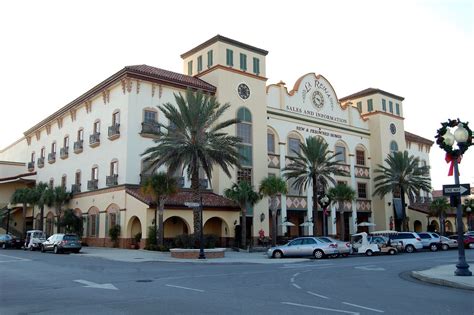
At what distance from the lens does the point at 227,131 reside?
42.3 meters

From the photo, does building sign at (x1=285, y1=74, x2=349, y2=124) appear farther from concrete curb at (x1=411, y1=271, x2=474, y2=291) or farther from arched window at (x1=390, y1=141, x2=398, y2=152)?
concrete curb at (x1=411, y1=271, x2=474, y2=291)

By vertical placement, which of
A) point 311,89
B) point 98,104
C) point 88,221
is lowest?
point 88,221

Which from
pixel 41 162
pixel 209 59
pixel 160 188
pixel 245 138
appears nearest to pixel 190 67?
pixel 209 59

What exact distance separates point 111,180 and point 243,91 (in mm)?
14381

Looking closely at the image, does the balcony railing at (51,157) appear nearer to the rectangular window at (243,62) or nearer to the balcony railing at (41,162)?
the balcony railing at (41,162)

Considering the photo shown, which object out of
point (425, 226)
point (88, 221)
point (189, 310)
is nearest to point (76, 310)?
point (189, 310)

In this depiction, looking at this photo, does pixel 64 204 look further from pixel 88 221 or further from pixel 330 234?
pixel 330 234

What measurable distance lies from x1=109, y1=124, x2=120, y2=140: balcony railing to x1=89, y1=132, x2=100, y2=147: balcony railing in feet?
9.72

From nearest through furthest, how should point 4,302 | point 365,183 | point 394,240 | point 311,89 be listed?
point 4,302 → point 394,240 → point 311,89 → point 365,183

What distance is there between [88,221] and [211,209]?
40.8ft

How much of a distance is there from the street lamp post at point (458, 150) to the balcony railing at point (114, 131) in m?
28.1

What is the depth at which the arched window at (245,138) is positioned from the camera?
43406 millimetres

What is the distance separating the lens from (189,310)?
9.74 meters

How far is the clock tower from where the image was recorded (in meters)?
42.9
